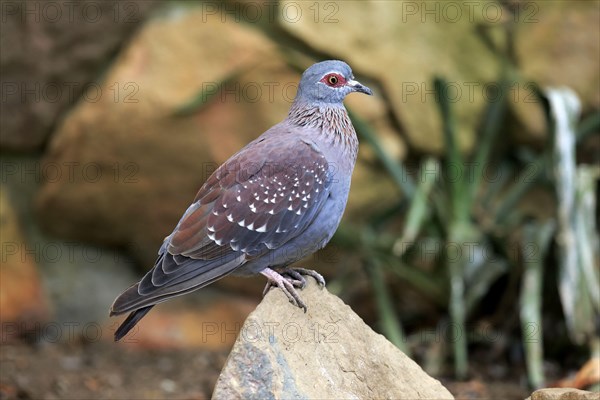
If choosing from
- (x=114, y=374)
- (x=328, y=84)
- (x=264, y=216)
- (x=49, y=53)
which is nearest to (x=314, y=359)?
(x=264, y=216)

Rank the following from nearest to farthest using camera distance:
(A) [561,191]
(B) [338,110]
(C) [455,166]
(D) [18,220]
A: (B) [338,110] < (A) [561,191] < (C) [455,166] < (D) [18,220]

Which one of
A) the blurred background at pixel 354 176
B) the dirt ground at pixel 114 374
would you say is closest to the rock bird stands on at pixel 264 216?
the blurred background at pixel 354 176

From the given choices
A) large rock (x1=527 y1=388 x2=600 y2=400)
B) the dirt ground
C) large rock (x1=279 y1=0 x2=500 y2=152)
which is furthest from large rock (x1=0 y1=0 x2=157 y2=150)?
large rock (x1=527 y1=388 x2=600 y2=400)

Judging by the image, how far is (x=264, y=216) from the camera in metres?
4.33

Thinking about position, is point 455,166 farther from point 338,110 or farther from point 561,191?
point 338,110

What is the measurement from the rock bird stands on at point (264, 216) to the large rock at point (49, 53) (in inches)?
100

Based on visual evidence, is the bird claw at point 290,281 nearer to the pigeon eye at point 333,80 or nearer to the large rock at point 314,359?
the large rock at point 314,359

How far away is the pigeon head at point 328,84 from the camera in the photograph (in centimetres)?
458

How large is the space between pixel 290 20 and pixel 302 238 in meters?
2.62

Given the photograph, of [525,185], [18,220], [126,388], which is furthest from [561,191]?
[18,220]

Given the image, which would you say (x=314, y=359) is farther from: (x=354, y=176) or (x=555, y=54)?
(x=555, y=54)

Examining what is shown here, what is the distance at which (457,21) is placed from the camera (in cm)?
691

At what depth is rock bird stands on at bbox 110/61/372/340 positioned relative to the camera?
13.8ft

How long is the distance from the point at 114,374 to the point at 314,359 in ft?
9.16
